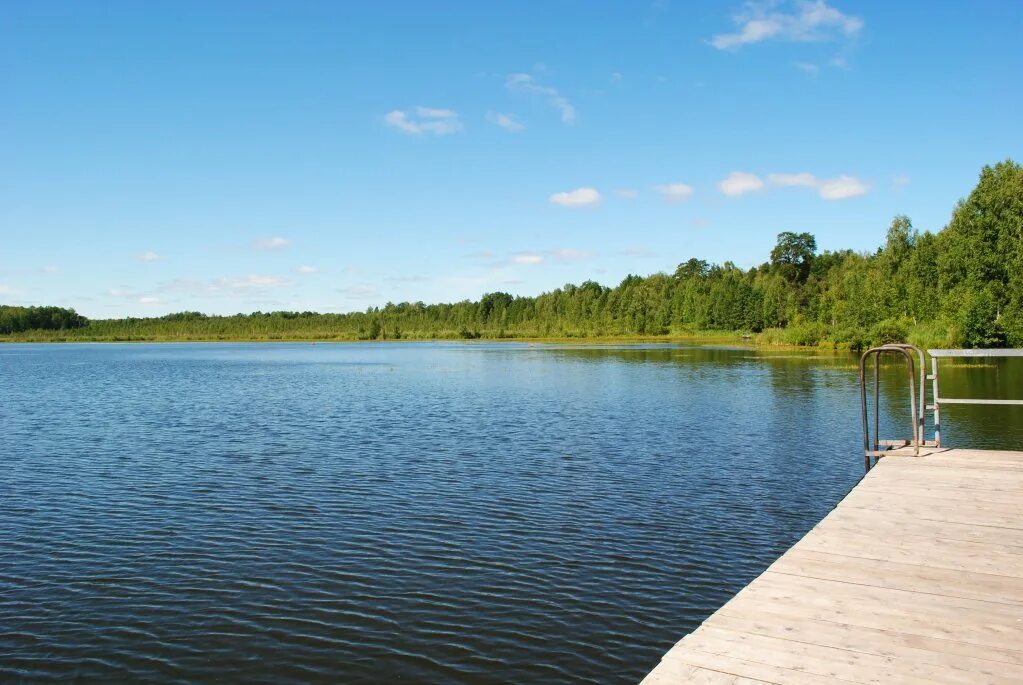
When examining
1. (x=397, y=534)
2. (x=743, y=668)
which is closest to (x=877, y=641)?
(x=743, y=668)

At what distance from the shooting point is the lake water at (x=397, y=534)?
370 inches

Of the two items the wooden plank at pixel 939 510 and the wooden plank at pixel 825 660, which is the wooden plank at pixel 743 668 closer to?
the wooden plank at pixel 825 660

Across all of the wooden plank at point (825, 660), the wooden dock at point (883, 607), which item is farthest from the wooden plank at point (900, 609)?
the wooden plank at point (825, 660)

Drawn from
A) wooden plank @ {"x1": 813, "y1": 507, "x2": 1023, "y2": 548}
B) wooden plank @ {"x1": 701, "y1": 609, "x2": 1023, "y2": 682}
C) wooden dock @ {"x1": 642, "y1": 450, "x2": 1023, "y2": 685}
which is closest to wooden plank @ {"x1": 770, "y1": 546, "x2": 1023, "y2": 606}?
wooden dock @ {"x1": 642, "y1": 450, "x2": 1023, "y2": 685}

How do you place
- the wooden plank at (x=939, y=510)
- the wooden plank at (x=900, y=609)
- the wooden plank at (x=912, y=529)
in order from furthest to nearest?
1. the wooden plank at (x=939, y=510)
2. the wooden plank at (x=912, y=529)
3. the wooden plank at (x=900, y=609)

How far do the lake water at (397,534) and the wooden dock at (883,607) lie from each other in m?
2.20

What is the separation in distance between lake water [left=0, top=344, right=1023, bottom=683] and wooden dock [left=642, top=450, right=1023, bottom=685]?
2.20 meters

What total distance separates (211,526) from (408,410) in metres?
20.1

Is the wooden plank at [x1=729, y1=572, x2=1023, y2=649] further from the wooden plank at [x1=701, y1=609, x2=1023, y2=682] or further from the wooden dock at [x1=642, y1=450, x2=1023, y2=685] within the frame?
the wooden plank at [x1=701, y1=609, x2=1023, y2=682]

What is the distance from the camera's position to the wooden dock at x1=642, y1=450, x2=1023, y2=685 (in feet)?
18.8

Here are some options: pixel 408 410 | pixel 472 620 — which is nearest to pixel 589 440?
pixel 408 410

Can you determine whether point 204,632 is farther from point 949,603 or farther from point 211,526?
point 949,603

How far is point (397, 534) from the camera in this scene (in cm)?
1433

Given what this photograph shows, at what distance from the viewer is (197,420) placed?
104 feet
